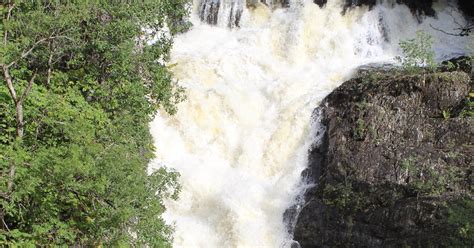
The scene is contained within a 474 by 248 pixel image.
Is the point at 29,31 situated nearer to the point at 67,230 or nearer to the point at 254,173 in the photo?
the point at 67,230

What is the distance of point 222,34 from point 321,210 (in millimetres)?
10471

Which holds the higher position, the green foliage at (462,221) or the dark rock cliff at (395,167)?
the dark rock cliff at (395,167)

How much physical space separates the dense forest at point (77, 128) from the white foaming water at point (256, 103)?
3.77m

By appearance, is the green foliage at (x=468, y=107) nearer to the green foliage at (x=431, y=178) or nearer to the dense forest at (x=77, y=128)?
the green foliage at (x=431, y=178)

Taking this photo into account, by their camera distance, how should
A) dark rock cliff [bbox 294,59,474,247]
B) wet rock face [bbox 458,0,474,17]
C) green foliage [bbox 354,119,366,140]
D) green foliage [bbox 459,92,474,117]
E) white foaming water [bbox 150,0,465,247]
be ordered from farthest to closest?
wet rock face [bbox 458,0,474,17], white foaming water [bbox 150,0,465,247], green foliage [bbox 354,119,366,140], green foliage [bbox 459,92,474,117], dark rock cliff [bbox 294,59,474,247]

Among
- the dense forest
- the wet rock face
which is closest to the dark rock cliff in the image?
the dense forest

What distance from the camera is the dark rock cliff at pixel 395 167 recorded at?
1048cm

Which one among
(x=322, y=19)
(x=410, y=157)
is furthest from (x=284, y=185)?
(x=322, y=19)

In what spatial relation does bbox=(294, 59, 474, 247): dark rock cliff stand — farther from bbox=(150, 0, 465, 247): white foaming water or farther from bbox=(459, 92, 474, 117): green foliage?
bbox=(150, 0, 465, 247): white foaming water

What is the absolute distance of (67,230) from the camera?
7.56 metres

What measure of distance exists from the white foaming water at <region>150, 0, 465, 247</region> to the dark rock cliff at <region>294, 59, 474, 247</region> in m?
1.11

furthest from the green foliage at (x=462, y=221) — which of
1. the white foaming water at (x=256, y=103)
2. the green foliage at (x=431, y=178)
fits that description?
the white foaming water at (x=256, y=103)

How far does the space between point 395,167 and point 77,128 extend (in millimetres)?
6798

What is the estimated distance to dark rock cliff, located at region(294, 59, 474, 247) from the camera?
10482 millimetres
